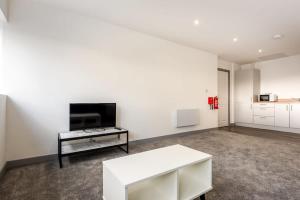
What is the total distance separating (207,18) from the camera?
3.09 meters

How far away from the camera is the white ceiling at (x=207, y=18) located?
2654 millimetres

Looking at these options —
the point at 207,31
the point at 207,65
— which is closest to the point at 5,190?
the point at 207,31

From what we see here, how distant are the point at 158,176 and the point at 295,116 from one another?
5757 mm

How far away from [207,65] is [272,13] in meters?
2.48

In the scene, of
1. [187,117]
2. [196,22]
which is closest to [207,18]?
[196,22]

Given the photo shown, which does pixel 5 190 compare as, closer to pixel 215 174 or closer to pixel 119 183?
pixel 119 183

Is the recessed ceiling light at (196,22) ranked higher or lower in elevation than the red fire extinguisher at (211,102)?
higher

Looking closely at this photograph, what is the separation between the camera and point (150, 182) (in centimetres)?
163

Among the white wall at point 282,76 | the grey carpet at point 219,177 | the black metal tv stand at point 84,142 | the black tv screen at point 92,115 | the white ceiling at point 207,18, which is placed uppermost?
the white ceiling at point 207,18

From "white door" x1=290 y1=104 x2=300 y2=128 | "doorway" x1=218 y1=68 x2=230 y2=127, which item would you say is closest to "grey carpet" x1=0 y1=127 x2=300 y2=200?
"white door" x1=290 y1=104 x2=300 y2=128

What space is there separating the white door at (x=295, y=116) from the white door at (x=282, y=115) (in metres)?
0.08

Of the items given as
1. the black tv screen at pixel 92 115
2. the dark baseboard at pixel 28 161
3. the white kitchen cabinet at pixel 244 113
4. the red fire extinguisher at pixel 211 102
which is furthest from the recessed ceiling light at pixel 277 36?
the dark baseboard at pixel 28 161

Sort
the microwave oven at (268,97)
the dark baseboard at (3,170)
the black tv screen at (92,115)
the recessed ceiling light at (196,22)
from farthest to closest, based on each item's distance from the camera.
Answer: the microwave oven at (268,97) < the recessed ceiling light at (196,22) < the black tv screen at (92,115) < the dark baseboard at (3,170)

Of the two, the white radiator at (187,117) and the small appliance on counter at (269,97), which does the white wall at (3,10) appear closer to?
→ the white radiator at (187,117)
